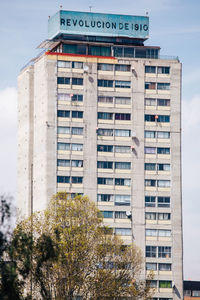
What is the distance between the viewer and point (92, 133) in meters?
190

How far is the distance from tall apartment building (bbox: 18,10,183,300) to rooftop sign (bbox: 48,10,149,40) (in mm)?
190

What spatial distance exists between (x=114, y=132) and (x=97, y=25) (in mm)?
20968

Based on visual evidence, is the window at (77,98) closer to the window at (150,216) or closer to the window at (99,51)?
the window at (99,51)

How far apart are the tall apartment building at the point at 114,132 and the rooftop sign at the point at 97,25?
190 mm

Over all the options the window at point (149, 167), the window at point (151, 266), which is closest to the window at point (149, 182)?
the window at point (149, 167)

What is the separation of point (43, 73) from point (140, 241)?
36.3m

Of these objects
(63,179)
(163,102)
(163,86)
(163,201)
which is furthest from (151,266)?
(163,86)

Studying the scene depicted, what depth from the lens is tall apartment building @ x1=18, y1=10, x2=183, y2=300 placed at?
188500 mm

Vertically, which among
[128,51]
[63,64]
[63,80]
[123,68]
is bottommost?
[63,80]

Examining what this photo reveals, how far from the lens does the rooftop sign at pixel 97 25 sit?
634ft

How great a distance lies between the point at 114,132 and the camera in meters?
192

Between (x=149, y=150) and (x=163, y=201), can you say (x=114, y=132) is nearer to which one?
(x=149, y=150)

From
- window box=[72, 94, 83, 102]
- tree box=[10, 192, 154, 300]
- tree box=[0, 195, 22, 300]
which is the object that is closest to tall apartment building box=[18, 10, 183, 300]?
window box=[72, 94, 83, 102]

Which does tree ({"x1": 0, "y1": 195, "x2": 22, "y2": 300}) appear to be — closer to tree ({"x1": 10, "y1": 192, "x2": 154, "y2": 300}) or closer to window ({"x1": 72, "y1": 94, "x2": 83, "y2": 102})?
tree ({"x1": 10, "y1": 192, "x2": 154, "y2": 300})
